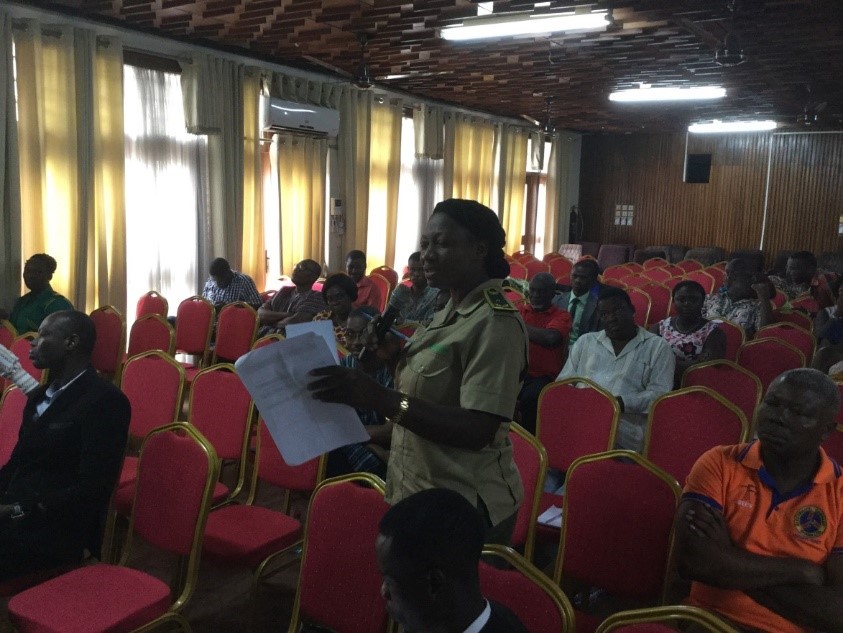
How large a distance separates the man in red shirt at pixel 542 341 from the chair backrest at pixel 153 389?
2.20m

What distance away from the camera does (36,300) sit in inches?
212

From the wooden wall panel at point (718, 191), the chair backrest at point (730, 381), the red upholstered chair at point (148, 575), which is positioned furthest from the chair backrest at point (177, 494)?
the wooden wall panel at point (718, 191)

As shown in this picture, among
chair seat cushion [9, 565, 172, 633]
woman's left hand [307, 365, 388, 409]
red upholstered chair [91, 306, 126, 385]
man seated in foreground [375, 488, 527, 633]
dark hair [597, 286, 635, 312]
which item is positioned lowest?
chair seat cushion [9, 565, 172, 633]

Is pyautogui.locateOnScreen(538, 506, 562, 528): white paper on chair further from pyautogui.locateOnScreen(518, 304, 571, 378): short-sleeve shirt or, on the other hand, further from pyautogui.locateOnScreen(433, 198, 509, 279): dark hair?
pyautogui.locateOnScreen(518, 304, 571, 378): short-sleeve shirt

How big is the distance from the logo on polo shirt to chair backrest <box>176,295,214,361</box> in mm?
4781

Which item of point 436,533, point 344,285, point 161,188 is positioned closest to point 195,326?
point 344,285

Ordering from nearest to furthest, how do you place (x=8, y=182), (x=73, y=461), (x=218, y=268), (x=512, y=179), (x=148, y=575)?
(x=148, y=575) → (x=73, y=461) → (x=8, y=182) → (x=218, y=268) → (x=512, y=179)

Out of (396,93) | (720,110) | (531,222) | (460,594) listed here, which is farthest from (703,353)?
(531,222)

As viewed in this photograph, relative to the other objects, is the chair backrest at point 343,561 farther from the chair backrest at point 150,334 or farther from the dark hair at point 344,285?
the chair backrest at point 150,334

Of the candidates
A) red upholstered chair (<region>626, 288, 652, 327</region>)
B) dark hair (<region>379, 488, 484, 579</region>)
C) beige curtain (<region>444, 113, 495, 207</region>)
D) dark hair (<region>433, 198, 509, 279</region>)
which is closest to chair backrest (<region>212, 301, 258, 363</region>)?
red upholstered chair (<region>626, 288, 652, 327</region>)

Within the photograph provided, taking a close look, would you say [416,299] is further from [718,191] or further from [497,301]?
[718,191]

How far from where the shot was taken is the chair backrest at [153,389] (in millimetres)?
3588

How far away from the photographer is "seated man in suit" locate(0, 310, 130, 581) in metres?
2.46

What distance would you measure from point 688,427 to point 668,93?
7393 mm
